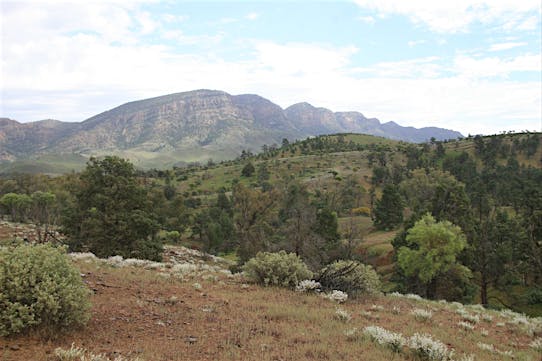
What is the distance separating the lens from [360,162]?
5645 inches

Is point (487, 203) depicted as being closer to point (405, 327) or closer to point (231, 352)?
point (405, 327)

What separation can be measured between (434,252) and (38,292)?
3519 cm

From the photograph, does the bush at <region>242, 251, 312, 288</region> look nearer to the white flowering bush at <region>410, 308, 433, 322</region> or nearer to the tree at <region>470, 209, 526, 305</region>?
the white flowering bush at <region>410, 308, 433, 322</region>

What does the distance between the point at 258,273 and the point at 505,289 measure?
43.9 metres

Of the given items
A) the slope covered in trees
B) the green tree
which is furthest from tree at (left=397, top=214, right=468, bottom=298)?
the green tree

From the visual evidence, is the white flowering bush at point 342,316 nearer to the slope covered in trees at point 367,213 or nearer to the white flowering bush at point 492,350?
the white flowering bush at point 492,350

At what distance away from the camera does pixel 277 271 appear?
52.7 feet

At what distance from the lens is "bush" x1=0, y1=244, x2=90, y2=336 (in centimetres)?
779

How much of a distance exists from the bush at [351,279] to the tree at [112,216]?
60.7ft

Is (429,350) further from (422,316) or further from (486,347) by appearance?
(422,316)

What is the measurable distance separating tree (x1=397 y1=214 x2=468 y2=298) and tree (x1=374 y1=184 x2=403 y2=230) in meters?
38.4

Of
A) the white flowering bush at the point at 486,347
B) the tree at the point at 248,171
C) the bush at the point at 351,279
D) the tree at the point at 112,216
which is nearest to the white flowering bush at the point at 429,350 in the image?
Answer: the white flowering bush at the point at 486,347

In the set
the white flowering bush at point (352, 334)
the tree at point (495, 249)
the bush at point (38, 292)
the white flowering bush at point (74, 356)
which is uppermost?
the bush at point (38, 292)

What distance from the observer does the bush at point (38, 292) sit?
779 cm
